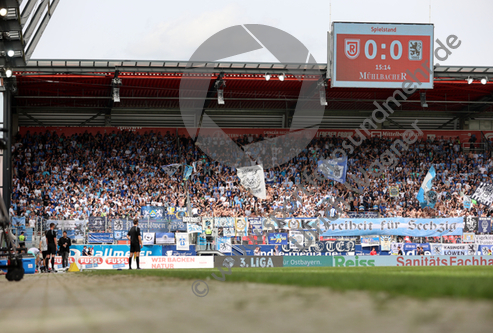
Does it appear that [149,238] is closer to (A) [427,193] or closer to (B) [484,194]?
(A) [427,193]

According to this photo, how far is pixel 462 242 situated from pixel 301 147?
14.3 meters

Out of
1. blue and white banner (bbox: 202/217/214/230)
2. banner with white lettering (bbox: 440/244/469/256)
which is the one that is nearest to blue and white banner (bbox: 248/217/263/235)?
blue and white banner (bbox: 202/217/214/230)

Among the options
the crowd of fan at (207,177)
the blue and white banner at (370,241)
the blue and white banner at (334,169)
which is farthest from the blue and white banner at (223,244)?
the blue and white banner at (334,169)

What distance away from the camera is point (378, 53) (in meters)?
34.3

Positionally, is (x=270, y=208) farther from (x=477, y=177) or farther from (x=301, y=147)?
(x=477, y=177)

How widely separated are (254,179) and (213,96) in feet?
26.6

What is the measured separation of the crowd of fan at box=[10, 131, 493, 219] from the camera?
33.2 metres

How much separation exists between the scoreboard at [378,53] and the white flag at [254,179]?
7760 millimetres

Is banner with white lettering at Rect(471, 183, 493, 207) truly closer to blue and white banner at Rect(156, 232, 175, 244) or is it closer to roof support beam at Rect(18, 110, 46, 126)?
blue and white banner at Rect(156, 232, 175, 244)

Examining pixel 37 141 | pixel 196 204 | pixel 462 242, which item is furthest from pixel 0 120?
pixel 462 242

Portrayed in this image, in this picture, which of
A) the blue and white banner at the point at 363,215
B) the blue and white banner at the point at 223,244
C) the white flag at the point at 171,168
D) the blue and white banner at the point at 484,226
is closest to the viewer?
the blue and white banner at the point at 223,244

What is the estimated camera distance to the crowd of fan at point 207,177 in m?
33.2

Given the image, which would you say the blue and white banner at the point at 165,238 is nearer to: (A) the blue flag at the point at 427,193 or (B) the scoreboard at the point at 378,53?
(B) the scoreboard at the point at 378,53

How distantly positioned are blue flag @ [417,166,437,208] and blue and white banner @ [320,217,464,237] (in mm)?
4478
